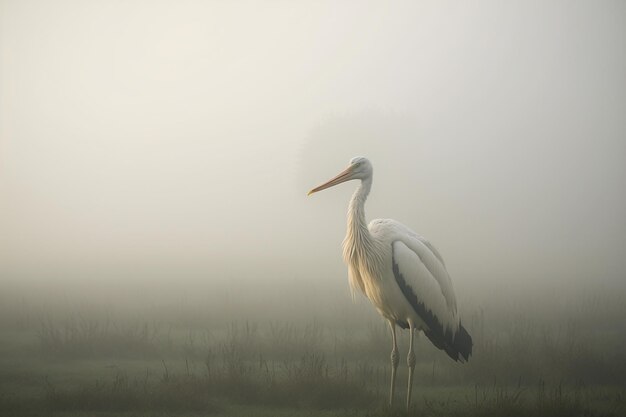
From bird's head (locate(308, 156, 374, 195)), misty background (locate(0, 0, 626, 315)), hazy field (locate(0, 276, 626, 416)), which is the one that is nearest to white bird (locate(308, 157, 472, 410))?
bird's head (locate(308, 156, 374, 195))

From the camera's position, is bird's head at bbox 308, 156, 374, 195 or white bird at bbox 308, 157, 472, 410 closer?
white bird at bbox 308, 157, 472, 410

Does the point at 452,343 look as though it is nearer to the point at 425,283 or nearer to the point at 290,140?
the point at 425,283

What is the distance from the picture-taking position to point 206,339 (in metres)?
5.66

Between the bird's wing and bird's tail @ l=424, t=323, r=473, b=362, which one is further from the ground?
the bird's wing

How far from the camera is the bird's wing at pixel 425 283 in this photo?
182 inches

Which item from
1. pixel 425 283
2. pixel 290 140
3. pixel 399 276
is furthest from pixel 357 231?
pixel 290 140

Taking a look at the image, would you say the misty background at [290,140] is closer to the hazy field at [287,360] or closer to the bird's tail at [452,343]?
the hazy field at [287,360]

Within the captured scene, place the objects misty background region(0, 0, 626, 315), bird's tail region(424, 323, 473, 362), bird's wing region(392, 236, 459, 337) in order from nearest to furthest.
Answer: bird's wing region(392, 236, 459, 337)
bird's tail region(424, 323, 473, 362)
misty background region(0, 0, 626, 315)

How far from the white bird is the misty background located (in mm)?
1246

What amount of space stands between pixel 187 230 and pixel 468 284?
110 inches

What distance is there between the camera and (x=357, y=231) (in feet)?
15.3

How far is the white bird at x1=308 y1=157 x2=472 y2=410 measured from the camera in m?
4.62

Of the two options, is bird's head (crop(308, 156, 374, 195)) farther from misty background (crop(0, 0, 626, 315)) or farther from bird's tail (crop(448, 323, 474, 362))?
bird's tail (crop(448, 323, 474, 362))

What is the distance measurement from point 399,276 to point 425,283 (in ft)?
0.68
